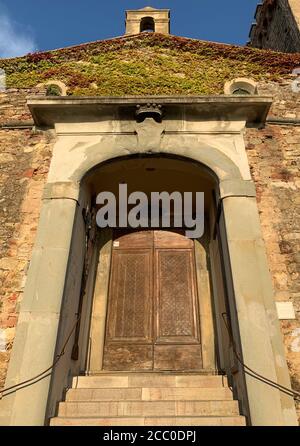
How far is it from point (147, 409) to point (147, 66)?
23.0 ft

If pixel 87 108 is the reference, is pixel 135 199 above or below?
below

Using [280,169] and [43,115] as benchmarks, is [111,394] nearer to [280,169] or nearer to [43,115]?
[280,169]

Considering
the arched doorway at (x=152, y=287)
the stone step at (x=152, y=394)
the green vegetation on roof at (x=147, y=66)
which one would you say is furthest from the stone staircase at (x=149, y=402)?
the green vegetation on roof at (x=147, y=66)

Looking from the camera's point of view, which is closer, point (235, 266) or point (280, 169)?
point (235, 266)

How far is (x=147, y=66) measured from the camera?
8.09 metres

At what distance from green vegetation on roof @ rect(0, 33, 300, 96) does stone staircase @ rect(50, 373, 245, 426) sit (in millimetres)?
5554

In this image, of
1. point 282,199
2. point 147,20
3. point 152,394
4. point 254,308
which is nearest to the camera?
point 254,308

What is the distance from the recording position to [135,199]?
7.36m

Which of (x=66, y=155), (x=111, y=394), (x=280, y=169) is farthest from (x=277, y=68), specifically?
(x=111, y=394)

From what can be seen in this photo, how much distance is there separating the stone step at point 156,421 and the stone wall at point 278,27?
1411 cm

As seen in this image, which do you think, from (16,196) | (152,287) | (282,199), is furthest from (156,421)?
(16,196)

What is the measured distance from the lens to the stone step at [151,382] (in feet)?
16.5

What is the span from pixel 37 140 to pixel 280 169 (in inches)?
173

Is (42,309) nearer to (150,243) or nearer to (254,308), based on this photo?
(254,308)
